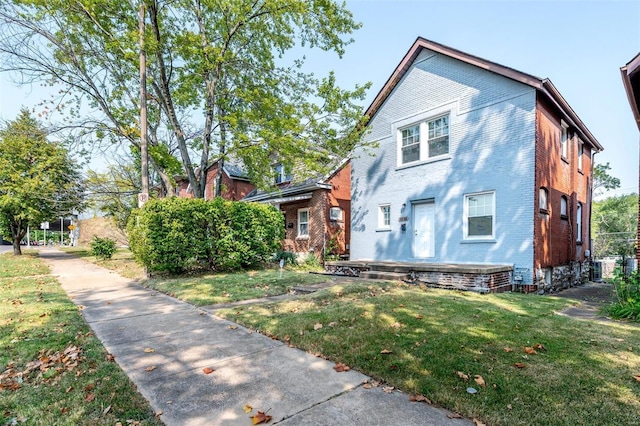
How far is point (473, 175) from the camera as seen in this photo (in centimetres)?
1059

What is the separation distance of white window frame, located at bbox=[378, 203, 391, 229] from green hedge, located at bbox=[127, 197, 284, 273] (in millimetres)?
4073

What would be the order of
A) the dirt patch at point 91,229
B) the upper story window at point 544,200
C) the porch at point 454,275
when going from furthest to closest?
the dirt patch at point 91,229 → the upper story window at point 544,200 → the porch at point 454,275

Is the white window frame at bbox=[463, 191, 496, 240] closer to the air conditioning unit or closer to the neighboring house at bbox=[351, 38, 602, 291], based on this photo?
the neighboring house at bbox=[351, 38, 602, 291]

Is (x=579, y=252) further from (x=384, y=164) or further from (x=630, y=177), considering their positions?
(x=630, y=177)

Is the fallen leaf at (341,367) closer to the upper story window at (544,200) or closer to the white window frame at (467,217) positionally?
the white window frame at (467,217)

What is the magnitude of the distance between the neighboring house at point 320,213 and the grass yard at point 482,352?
9339 mm

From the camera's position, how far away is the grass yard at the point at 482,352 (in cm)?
264

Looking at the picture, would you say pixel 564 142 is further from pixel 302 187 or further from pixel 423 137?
pixel 302 187

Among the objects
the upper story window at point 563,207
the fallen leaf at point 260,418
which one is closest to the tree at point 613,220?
the upper story window at point 563,207

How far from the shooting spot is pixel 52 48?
1206cm

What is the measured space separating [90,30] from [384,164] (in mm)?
11897

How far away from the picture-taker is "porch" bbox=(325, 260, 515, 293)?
8.69 metres

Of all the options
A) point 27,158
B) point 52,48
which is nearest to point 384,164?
point 52,48

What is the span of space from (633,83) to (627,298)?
4.66 metres
